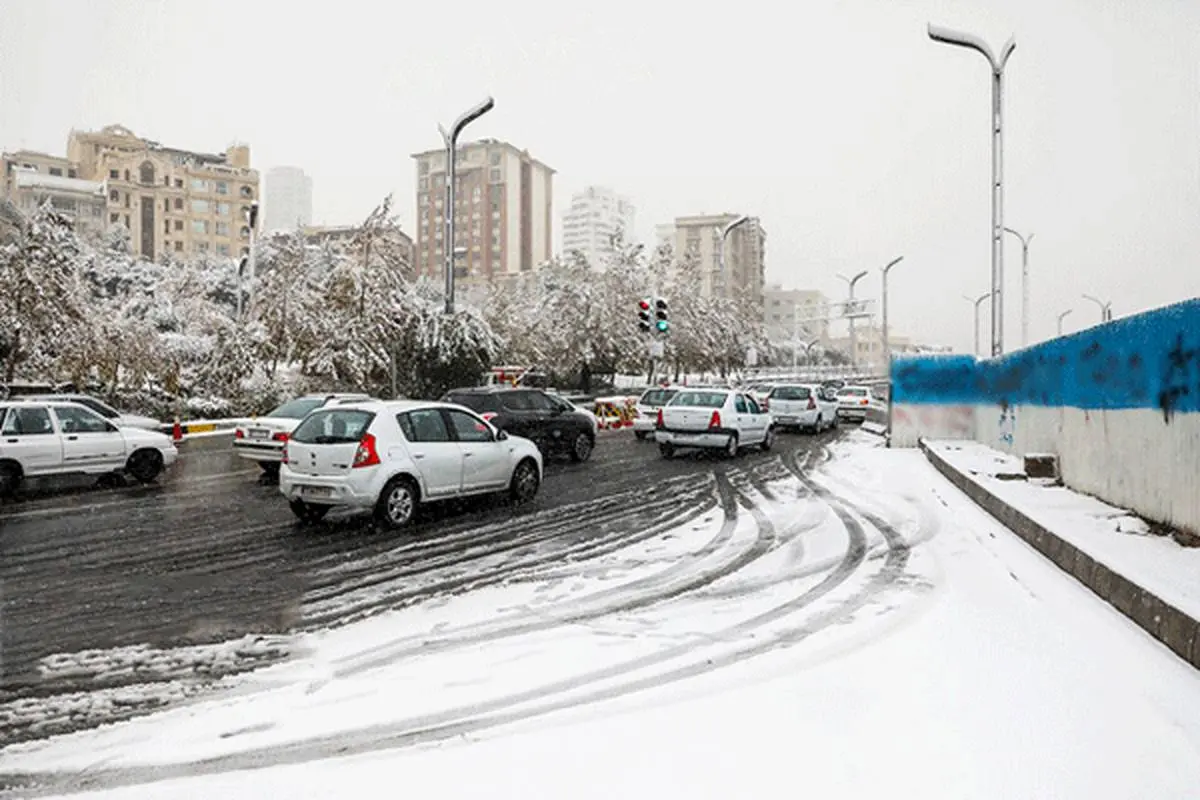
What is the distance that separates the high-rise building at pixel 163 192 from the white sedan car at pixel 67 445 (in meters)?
81.1

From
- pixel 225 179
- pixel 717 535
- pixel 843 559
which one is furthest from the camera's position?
pixel 225 179

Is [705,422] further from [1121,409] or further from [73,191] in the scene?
[73,191]

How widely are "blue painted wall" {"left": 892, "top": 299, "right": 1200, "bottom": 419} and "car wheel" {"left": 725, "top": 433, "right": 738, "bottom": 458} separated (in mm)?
5594

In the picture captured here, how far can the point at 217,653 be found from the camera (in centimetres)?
603

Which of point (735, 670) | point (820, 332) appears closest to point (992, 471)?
point (735, 670)

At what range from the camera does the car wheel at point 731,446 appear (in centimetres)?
2138

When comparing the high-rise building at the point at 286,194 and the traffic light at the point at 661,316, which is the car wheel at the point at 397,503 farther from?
the high-rise building at the point at 286,194

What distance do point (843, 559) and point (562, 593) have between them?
309 cm

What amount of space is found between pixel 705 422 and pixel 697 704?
1648 cm

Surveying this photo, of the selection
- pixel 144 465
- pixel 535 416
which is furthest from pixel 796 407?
pixel 144 465

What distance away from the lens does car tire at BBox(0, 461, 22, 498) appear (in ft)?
46.2

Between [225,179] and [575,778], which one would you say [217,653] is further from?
[225,179]

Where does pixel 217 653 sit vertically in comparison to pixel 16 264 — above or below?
below

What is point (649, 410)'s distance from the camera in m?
26.9
